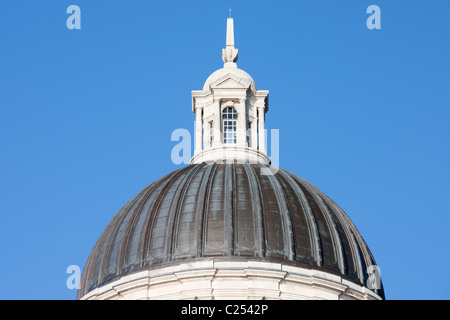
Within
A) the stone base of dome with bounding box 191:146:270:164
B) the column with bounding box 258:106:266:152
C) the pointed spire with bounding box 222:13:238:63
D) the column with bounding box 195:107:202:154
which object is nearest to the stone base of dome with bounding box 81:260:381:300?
the stone base of dome with bounding box 191:146:270:164

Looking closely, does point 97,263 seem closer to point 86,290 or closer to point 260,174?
point 86,290

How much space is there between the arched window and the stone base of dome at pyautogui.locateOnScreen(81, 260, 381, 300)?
13.8 meters

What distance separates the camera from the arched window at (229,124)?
9519cm

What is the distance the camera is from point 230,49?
101 m

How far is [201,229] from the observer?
84000 mm

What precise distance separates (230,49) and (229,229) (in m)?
19.9

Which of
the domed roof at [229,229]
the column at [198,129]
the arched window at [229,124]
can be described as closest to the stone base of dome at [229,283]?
the domed roof at [229,229]

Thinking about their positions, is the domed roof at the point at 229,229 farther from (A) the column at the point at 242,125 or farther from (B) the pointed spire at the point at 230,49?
(B) the pointed spire at the point at 230,49

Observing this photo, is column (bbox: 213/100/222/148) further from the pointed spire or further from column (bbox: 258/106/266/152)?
the pointed spire

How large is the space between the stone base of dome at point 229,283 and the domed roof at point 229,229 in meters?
0.59

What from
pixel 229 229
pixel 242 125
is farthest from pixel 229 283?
pixel 242 125

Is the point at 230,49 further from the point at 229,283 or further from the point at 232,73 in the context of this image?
the point at 229,283

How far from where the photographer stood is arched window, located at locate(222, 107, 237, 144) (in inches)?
3748
